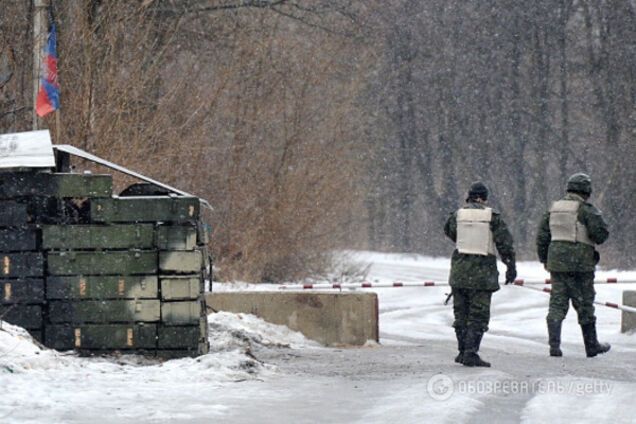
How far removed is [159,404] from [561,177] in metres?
47.5

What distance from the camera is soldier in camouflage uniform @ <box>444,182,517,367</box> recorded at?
553 inches

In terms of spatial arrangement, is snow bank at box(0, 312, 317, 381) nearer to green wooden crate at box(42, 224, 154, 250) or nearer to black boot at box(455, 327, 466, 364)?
green wooden crate at box(42, 224, 154, 250)

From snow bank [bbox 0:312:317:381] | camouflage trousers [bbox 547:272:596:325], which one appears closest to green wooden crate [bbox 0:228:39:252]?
snow bank [bbox 0:312:317:381]

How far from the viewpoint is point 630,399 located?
10758mm

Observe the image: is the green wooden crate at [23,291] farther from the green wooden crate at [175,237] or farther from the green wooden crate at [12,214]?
the green wooden crate at [175,237]

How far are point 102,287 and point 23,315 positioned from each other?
2.31 feet

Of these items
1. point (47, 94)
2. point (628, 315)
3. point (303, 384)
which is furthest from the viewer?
point (47, 94)

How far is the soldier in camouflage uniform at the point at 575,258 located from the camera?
601 inches

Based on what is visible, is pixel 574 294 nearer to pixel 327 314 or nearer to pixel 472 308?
pixel 472 308

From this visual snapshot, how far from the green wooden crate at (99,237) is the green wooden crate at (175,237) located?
0.08m

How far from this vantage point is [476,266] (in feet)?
46.2

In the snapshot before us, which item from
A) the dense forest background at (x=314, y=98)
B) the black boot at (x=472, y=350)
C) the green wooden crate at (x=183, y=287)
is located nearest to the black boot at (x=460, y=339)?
the black boot at (x=472, y=350)

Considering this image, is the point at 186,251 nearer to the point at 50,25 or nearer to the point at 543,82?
the point at 50,25

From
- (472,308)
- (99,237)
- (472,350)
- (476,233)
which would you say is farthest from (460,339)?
(99,237)
